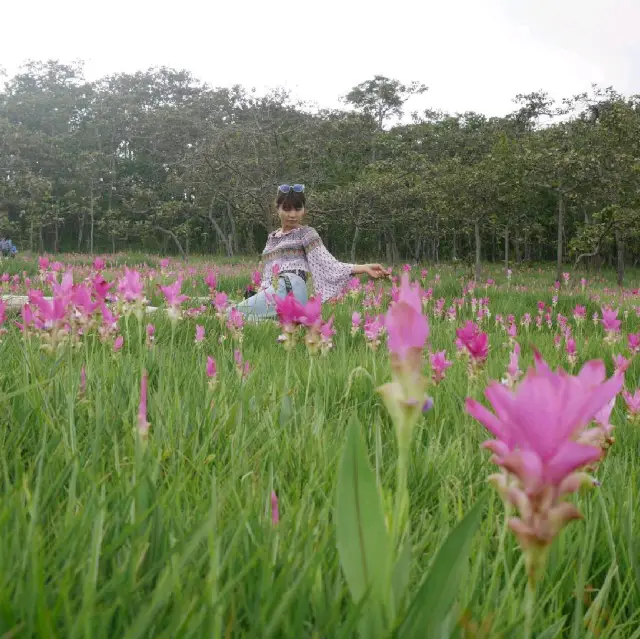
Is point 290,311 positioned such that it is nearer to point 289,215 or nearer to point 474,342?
point 474,342

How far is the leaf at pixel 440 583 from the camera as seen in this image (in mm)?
635

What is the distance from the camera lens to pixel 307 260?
22.0ft

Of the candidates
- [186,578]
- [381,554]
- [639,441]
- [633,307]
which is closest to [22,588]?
[186,578]

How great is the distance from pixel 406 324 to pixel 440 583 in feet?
0.97

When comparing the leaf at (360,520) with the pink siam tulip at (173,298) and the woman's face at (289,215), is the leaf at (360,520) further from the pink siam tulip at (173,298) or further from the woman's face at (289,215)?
the woman's face at (289,215)

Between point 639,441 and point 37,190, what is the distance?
98.1 ft

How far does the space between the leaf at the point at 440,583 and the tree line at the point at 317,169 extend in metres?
15.4

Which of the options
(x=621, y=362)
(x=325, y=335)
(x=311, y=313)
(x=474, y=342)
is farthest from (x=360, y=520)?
(x=621, y=362)

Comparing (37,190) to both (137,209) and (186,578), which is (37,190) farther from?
(186,578)

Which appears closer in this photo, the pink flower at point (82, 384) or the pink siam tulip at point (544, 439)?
the pink siam tulip at point (544, 439)

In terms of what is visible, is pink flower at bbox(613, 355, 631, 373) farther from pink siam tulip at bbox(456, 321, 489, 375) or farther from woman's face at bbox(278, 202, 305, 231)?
woman's face at bbox(278, 202, 305, 231)

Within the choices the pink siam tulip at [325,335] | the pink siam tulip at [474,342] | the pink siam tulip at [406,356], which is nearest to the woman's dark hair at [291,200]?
the pink siam tulip at [325,335]

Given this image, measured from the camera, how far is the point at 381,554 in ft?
2.36

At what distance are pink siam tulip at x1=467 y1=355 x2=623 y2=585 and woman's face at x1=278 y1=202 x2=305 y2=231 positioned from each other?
6.16 m
